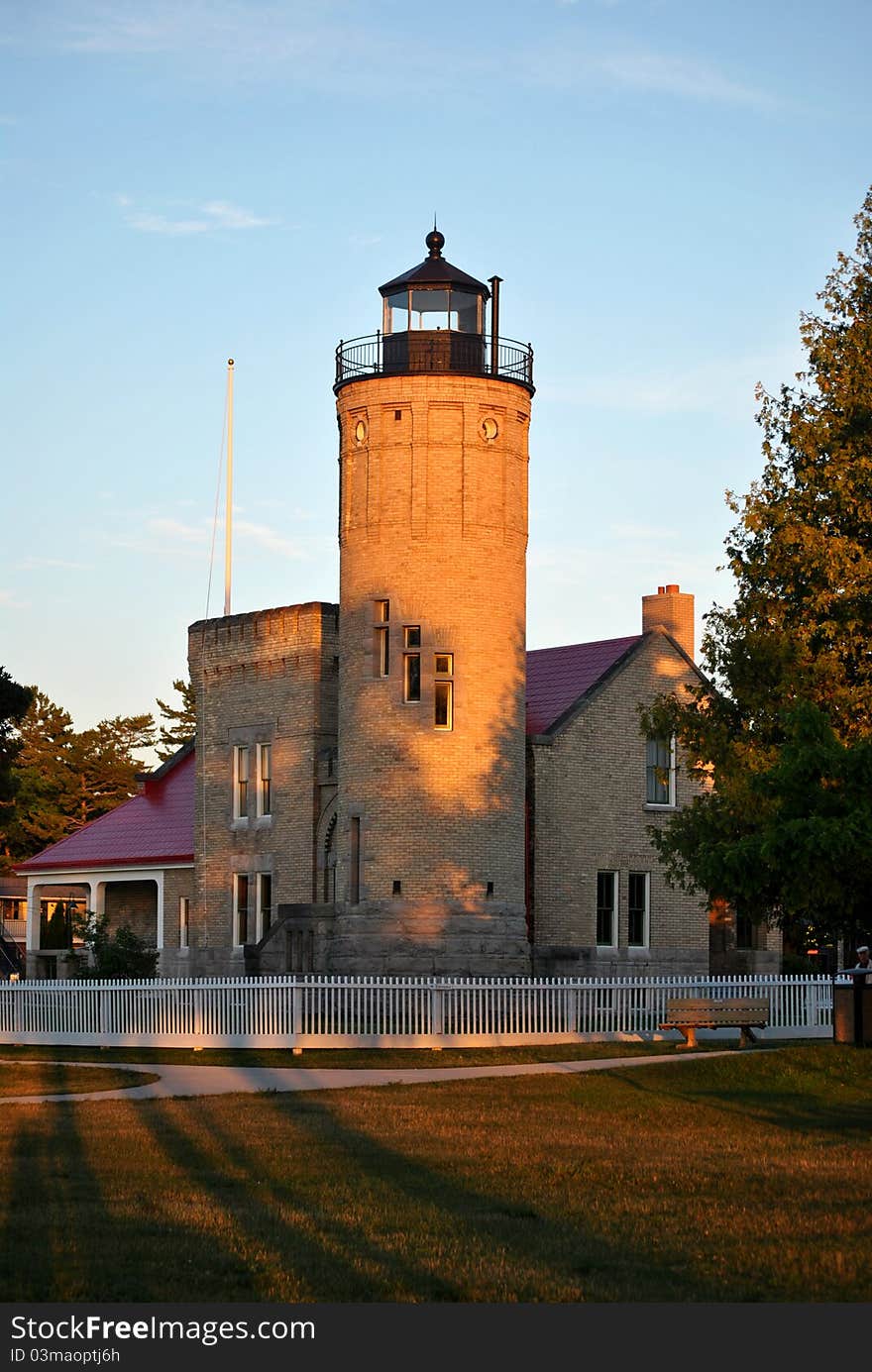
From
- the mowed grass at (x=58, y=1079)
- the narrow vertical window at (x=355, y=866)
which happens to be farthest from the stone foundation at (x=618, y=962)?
the mowed grass at (x=58, y=1079)

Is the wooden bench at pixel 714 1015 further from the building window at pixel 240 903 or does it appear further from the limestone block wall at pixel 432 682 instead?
the building window at pixel 240 903

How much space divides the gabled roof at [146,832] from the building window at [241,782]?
233cm

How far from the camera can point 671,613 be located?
46562mm

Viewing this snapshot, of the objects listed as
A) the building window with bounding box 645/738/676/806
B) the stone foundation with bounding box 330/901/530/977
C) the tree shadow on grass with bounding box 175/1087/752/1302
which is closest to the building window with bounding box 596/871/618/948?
the building window with bounding box 645/738/676/806

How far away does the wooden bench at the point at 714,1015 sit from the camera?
29.7 metres

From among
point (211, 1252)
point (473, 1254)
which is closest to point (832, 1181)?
point (473, 1254)

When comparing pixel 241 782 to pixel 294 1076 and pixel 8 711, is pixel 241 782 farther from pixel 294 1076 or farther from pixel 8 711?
pixel 294 1076

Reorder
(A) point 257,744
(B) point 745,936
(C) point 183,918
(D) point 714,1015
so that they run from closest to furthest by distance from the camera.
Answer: (D) point 714,1015, (A) point 257,744, (B) point 745,936, (C) point 183,918

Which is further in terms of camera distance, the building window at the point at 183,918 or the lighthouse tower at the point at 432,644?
the building window at the point at 183,918

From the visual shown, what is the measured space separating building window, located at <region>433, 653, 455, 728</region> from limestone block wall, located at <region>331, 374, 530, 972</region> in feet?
0.24

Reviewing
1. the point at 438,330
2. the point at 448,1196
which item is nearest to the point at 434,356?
the point at 438,330

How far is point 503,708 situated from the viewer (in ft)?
131

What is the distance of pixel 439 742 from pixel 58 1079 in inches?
580

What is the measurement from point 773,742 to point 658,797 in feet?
48.3
